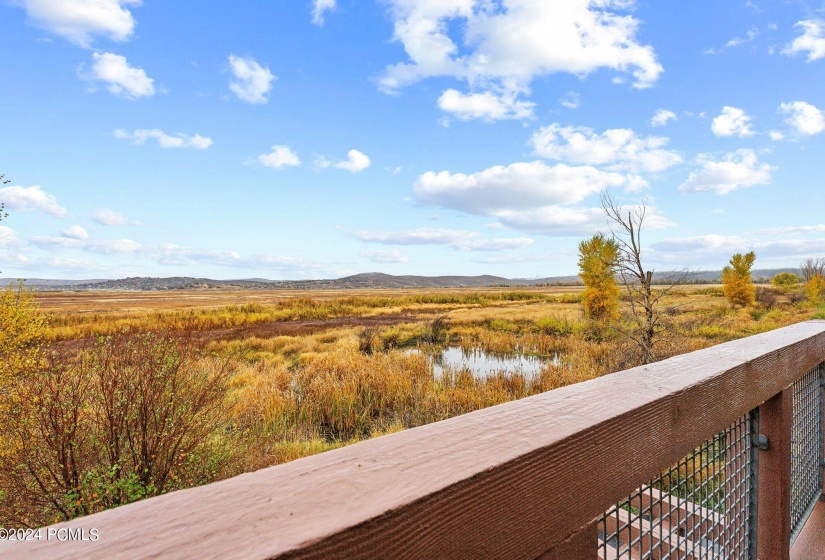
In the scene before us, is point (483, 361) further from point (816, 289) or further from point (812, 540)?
point (816, 289)

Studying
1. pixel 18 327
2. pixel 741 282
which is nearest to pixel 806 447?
pixel 18 327

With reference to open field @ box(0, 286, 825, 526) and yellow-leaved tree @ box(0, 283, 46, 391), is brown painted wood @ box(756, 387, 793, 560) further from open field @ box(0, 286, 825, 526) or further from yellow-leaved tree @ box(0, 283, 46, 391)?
yellow-leaved tree @ box(0, 283, 46, 391)

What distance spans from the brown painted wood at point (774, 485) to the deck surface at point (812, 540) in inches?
19.4

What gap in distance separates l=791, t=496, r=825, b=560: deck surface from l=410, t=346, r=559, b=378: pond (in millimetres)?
10326

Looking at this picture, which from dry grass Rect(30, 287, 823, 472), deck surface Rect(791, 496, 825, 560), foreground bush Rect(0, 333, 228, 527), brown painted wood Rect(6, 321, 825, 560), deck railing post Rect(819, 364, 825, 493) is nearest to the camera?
brown painted wood Rect(6, 321, 825, 560)

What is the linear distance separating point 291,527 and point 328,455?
153 mm

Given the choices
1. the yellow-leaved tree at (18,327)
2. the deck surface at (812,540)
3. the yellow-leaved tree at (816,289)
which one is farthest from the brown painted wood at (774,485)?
the yellow-leaved tree at (816,289)

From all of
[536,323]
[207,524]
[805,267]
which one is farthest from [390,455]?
[805,267]

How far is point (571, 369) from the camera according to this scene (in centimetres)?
1153

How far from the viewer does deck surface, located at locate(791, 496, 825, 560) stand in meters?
1.89

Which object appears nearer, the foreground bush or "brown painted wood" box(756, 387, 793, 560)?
"brown painted wood" box(756, 387, 793, 560)

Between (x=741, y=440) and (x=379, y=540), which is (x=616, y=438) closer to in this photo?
(x=379, y=540)

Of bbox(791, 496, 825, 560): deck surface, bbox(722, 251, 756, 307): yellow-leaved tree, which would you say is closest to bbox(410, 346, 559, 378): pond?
bbox(791, 496, 825, 560): deck surface

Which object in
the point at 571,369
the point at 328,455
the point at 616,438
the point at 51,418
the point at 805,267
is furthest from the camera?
the point at 805,267
